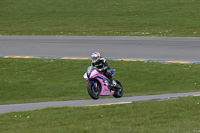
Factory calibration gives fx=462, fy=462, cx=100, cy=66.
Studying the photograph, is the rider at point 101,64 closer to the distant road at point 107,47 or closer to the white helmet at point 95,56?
the white helmet at point 95,56

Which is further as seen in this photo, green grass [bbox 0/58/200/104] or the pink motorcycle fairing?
green grass [bbox 0/58/200/104]

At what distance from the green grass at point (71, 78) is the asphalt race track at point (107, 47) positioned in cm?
238

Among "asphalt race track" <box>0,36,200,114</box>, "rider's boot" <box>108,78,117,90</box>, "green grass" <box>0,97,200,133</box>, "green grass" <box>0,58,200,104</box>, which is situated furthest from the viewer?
"asphalt race track" <box>0,36,200,114</box>

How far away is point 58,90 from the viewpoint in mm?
18688

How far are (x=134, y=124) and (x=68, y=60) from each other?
15.4 m

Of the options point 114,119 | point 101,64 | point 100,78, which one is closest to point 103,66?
point 101,64

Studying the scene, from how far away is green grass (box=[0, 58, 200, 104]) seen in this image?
58.8ft

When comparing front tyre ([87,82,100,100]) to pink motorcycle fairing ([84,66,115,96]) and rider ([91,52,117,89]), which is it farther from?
rider ([91,52,117,89])

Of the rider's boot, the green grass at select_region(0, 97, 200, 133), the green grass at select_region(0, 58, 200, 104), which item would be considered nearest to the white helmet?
the rider's boot

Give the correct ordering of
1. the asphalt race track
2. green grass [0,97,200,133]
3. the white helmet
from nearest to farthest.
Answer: green grass [0,97,200,133] < the white helmet < the asphalt race track
